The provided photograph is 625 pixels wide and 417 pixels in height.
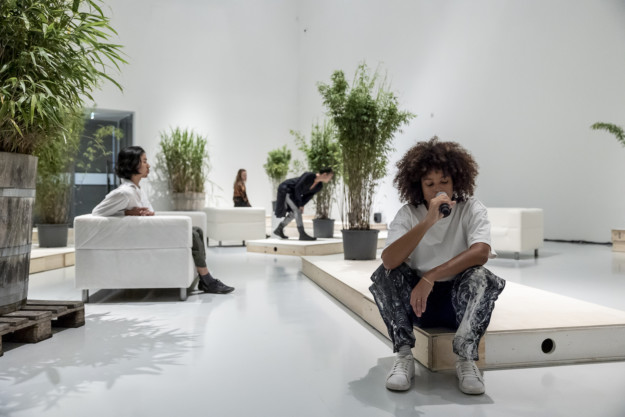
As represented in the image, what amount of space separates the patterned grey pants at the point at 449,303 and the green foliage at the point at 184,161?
8.07 m

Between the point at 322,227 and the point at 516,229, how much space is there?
104 inches

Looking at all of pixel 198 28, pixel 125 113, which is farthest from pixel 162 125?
pixel 198 28

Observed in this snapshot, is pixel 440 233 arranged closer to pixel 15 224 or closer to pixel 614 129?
pixel 15 224

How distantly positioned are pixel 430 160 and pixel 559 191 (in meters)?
6.47

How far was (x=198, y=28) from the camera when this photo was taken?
10750 millimetres

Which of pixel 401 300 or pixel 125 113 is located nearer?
pixel 401 300

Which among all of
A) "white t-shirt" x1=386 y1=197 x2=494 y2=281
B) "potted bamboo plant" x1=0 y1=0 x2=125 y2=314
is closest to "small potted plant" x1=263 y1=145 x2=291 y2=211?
"potted bamboo plant" x1=0 y1=0 x2=125 y2=314

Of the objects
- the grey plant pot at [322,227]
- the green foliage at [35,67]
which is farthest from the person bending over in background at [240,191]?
the green foliage at [35,67]

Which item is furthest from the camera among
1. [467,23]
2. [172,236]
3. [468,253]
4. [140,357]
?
[467,23]

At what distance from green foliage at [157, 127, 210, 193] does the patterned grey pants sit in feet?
26.5

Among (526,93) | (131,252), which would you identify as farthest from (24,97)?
(526,93)

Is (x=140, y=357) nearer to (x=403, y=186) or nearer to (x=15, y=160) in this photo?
(x=15, y=160)

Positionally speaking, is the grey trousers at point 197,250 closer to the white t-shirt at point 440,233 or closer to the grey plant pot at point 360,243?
the grey plant pot at point 360,243

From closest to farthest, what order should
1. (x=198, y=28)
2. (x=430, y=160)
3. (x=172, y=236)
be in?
1. (x=430, y=160)
2. (x=172, y=236)
3. (x=198, y=28)
